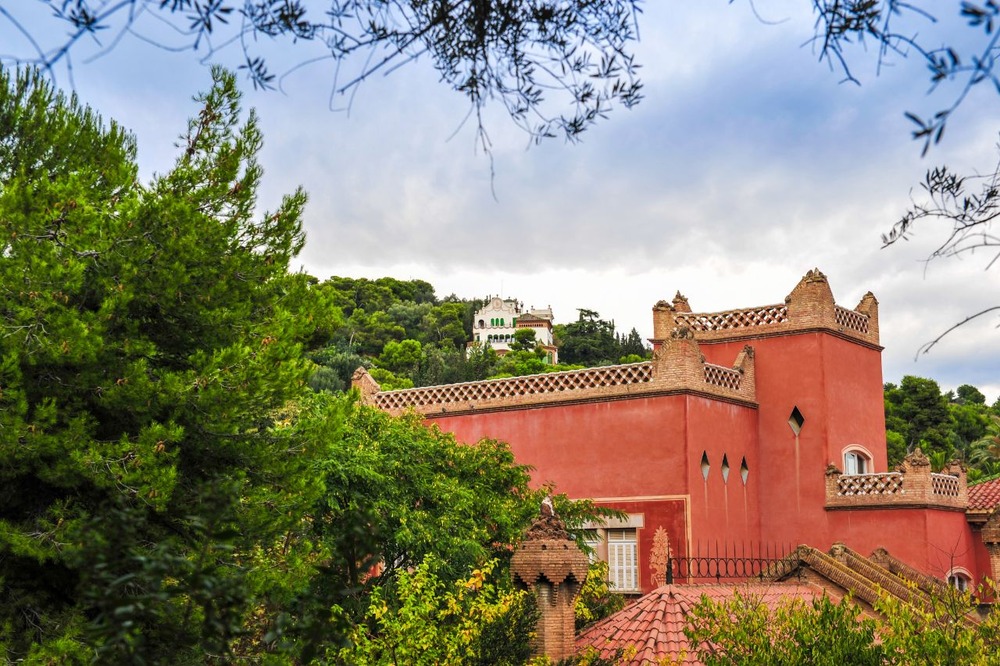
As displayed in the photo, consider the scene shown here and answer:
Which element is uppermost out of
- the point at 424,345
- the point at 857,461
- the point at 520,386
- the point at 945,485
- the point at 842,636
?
the point at 424,345

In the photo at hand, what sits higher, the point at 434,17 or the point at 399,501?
the point at 434,17

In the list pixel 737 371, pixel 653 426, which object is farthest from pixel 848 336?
pixel 653 426

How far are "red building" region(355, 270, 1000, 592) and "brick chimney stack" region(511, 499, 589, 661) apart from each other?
23.1 ft

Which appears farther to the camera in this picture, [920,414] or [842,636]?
[920,414]

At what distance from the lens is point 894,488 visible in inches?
864

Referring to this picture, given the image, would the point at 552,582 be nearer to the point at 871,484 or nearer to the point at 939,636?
the point at 939,636

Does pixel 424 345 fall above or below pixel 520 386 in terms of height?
above

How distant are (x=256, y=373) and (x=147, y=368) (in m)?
1.13

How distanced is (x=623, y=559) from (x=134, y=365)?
Answer: 12092mm

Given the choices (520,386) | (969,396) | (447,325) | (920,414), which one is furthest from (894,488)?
(447,325)

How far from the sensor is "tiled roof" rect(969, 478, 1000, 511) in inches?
932

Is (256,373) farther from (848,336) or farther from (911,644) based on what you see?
(848,336)

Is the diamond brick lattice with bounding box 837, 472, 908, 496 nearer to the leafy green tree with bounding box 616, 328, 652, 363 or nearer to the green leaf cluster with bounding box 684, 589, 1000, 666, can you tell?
the green leaf cluster with bounding box 684, 589, 1000, 666

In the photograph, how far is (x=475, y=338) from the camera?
4090 inches
